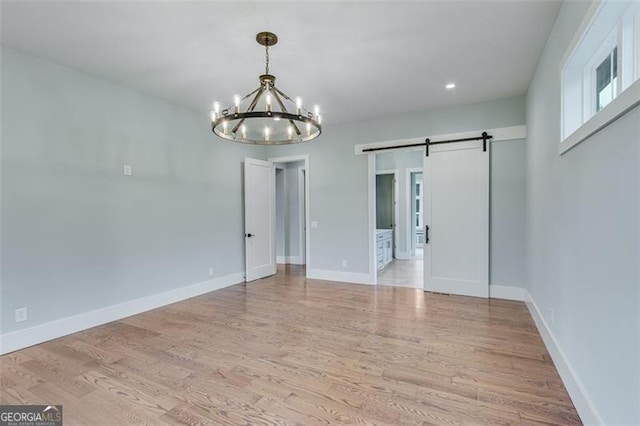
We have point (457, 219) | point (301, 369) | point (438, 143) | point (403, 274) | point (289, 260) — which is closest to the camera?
point (301, 369)

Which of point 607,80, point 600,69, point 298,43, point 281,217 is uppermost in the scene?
point 298,43

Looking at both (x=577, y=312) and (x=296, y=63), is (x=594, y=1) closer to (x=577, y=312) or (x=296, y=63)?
(x=577, y=312)

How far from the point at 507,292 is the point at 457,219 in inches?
48.7

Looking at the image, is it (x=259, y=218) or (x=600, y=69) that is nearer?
(x=600, y=69)

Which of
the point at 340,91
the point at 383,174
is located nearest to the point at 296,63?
the point at 340,91

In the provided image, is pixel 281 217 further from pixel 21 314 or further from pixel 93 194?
pixel 21 314

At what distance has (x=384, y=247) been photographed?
702 cm

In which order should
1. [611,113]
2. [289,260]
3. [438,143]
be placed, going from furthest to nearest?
[289,260]
[438,143]
[611,113]

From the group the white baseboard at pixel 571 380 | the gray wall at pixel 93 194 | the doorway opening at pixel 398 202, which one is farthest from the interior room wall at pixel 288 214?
the white baseboard at pixel 571 380

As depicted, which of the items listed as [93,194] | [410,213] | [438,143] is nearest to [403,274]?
[410,213]

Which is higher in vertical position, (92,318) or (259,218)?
(259,218)

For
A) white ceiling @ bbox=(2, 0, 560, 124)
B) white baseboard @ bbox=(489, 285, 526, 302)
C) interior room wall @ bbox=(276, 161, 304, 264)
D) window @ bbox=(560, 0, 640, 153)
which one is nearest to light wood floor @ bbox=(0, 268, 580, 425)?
white baseboard @ bbox=(489, 285, 526, 302)

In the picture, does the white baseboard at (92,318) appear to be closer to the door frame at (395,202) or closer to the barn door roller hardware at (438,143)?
the barn door roller hardware at (438,143)

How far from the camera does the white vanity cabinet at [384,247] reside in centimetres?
654
